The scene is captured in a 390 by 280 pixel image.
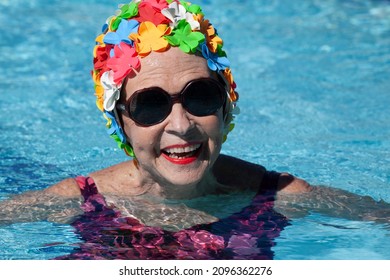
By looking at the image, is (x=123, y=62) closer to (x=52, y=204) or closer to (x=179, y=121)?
(x=179, y=121)

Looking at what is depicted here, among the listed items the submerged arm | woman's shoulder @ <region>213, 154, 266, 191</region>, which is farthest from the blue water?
woman's shoulder @ <region>213, 154, 266, 191</region>

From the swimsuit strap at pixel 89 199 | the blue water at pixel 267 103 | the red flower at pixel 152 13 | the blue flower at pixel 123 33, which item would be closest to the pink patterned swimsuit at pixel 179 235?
the swimsuit strap at pixel 89 199

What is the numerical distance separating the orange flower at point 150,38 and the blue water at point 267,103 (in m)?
1.25

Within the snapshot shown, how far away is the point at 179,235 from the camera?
4.88 m

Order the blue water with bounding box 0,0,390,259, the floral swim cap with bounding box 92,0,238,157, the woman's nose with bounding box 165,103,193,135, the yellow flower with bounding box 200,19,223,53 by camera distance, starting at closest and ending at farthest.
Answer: the woman's nose with bounding box 165,103,193,135 < the floral swim cap with bounding box 92,0,238,157 < the yellow flower with bounding box 200,19,223,53 < the blue water with bounding box 0,0,390,259

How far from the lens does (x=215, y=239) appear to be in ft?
16.0

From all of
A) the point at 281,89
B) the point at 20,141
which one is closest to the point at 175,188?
the point at 20,141

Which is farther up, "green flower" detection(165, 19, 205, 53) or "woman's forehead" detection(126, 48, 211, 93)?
"green flower" detection(165, 19, 205, 53)

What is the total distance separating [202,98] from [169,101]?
0.18 metres

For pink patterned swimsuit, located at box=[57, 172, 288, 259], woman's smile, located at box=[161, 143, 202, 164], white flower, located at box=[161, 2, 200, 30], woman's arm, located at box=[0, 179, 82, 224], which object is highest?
white flower, located at box=[161, 2, 200, 30]

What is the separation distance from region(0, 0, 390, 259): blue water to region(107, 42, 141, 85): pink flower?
42.4 inches

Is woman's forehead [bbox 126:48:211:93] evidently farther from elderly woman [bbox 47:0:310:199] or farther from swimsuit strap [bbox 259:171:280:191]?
swimsuit strap [bbox 259:171:280:191]

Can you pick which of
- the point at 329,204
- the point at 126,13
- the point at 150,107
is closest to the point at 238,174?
the point at 329,204

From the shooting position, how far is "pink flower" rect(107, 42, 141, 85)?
15.1 feet
